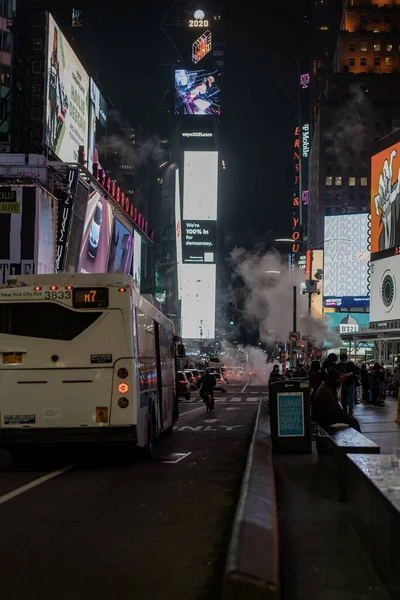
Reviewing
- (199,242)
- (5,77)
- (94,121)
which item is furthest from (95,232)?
(199,242)

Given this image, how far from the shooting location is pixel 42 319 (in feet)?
42.0

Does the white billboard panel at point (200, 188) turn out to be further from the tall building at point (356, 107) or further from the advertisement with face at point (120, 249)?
the advertisement with face at point (120, 249)

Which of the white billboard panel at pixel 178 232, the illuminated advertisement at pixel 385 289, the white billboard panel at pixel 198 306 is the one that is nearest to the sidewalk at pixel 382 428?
the illuminated advertisement at pixel 385 289

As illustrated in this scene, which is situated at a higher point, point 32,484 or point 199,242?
point 199,242

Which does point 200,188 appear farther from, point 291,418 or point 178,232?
point 291,418

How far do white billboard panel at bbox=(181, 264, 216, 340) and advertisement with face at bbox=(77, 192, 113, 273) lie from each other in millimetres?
102166

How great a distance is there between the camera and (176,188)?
529 feet

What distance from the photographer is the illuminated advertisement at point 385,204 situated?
62.3 meters

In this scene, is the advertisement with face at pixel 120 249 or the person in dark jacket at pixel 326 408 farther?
the advertisement with face at pixel 120 249

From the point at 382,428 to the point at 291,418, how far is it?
262 inches

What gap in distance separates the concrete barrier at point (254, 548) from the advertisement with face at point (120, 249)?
173 feet

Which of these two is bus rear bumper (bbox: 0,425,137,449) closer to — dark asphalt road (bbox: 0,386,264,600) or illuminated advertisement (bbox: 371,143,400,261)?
dark asphalt road (bbox: 0,386,264,600)

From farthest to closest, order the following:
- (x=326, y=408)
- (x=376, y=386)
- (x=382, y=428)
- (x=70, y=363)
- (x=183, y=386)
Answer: (x=183, y=386)
(x=376, y=386)
(x=382, y=428)
(x=326, y=408)
(x=70, y=363)

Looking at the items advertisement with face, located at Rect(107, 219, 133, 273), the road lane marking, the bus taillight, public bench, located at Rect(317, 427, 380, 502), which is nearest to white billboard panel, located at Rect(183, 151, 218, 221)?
advertisement with face, located at Rect(107, 219, 133, 273)
